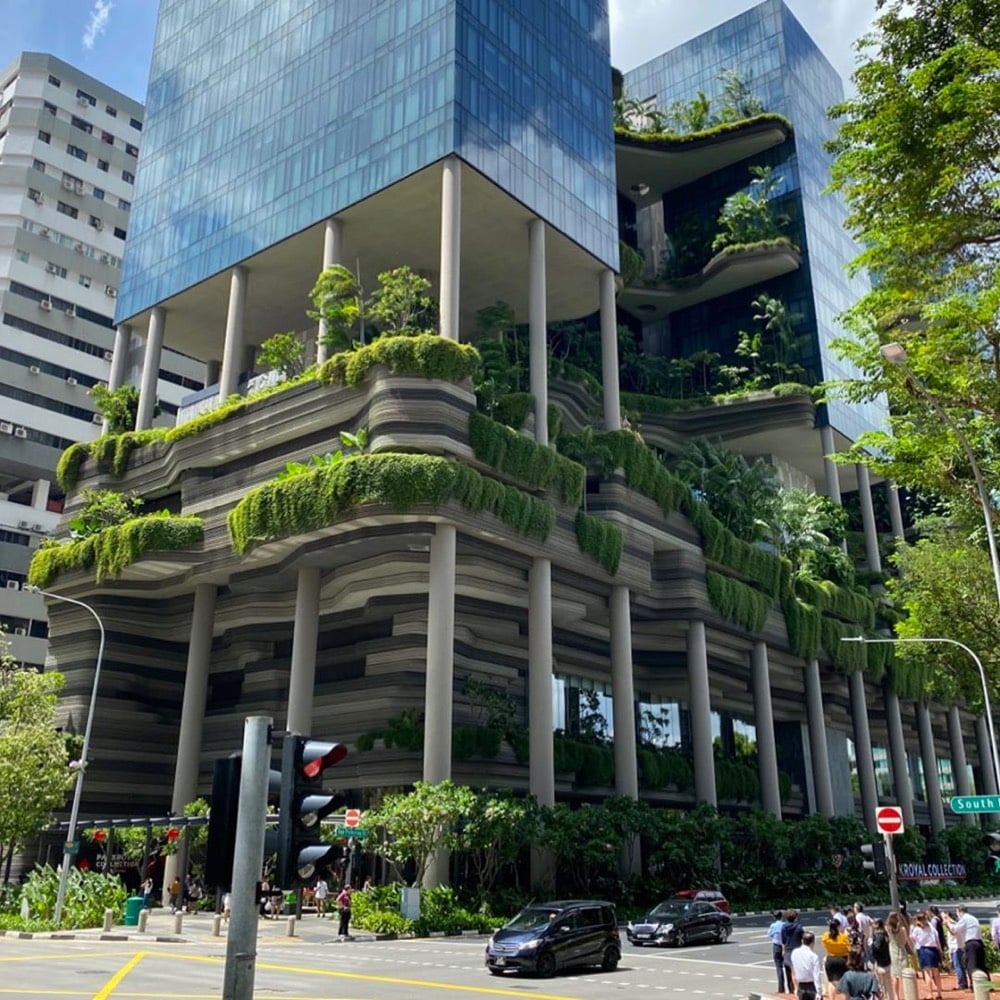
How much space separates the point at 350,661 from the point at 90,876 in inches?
629

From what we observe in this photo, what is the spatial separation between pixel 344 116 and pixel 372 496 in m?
22.8

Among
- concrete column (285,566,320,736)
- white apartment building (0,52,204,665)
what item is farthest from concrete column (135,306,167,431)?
white apartment building (0,52,204,665)

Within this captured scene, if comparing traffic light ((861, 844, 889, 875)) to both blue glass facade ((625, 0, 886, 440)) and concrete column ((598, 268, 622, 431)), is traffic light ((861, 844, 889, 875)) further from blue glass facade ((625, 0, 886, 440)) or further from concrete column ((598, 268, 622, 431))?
blue glass facade ((625, 0, 886, 440))

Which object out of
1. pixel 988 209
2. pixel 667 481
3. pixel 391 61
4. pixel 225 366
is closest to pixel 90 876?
pixel 225 366

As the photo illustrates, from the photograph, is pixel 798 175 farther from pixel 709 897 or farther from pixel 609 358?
pixel 709 897

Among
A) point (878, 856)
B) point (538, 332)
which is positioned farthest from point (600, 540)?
point (878, 856)

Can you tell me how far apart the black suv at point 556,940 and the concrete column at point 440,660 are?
12.7 m

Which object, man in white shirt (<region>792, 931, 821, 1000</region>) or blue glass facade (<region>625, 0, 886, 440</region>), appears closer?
man in white shirt (<region>792, 931, 821, 1000</region>)

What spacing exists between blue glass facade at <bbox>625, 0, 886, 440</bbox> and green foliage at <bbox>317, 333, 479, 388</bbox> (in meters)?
38.6

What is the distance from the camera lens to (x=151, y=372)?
56.0m

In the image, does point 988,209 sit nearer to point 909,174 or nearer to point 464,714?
point 909,174

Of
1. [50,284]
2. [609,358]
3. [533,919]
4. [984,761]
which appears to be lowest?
[533,919]

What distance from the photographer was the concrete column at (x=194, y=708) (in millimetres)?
45938

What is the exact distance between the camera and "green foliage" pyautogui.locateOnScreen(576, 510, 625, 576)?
45094mm
